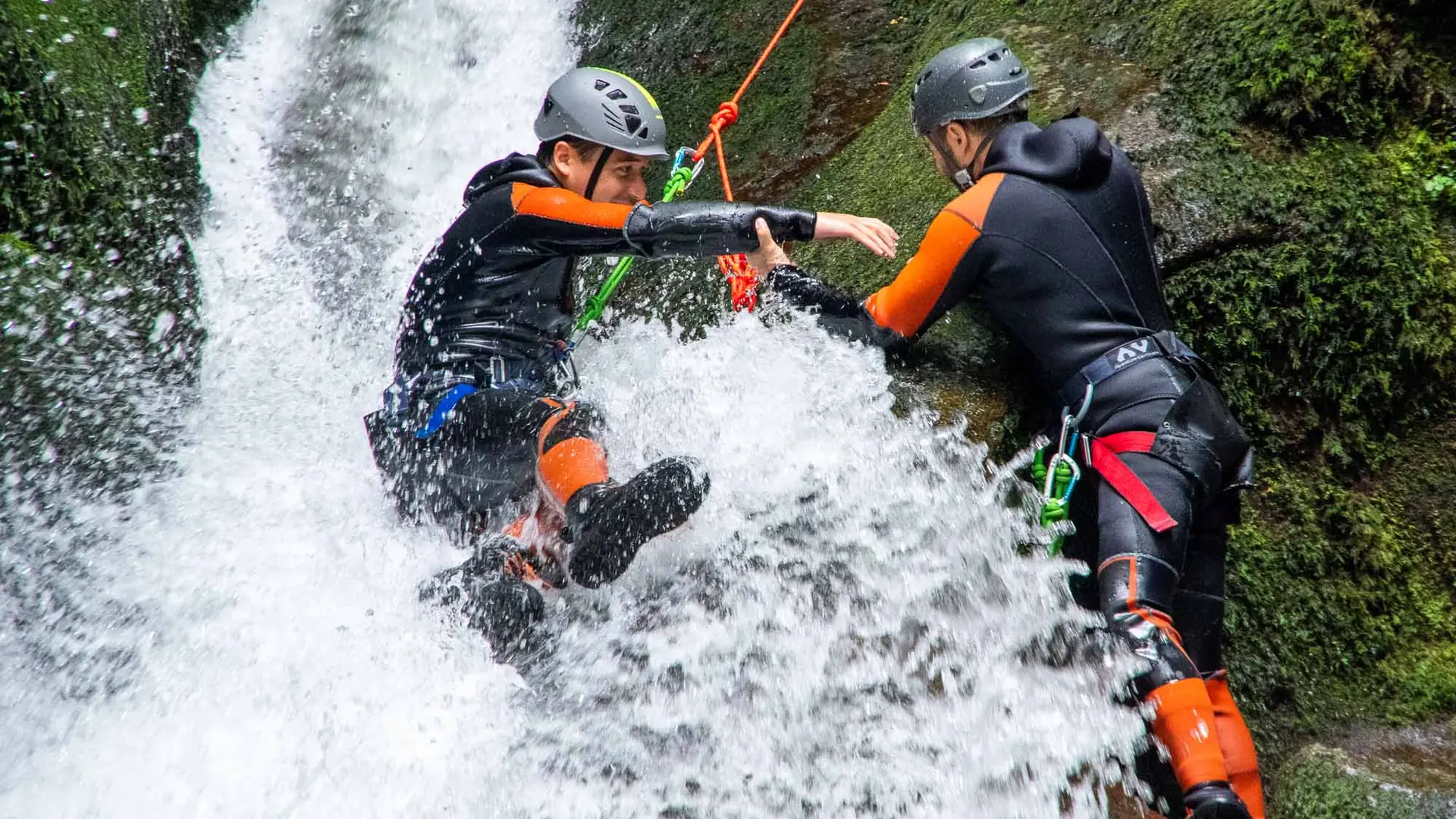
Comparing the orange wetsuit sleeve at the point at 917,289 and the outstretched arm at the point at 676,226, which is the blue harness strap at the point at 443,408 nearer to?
the outstretched arm at the point at 676,226

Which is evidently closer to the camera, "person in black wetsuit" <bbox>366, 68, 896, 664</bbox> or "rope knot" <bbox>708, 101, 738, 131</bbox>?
"person in black wetsuit" <bbox>366, 68, 896, 664</bbox>

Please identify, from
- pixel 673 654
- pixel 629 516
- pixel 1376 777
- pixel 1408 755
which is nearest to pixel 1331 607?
pixel 1408 755

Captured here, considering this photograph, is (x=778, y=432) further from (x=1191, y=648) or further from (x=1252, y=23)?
(x=1252, y=23)

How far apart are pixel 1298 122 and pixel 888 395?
2.00 metres

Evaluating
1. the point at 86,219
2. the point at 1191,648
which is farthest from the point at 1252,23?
the point at 86,219

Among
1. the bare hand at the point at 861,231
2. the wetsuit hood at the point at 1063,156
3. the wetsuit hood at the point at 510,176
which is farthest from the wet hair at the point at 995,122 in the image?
the wetsuit hood at the point at 510,176

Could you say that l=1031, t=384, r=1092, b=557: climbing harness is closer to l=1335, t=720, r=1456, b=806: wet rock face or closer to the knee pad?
the knee pad

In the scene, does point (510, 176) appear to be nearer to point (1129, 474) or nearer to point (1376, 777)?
point (1129, 474)

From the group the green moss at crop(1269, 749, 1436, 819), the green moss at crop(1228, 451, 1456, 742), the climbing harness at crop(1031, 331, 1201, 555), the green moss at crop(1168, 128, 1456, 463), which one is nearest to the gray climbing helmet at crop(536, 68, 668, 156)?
the climbing harness at crop(1031, 331, 1201, 555)

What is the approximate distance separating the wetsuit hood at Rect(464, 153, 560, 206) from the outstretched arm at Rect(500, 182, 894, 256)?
0.12m

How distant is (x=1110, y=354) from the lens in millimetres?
3279

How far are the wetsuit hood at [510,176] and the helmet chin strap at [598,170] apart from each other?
118 millimetres

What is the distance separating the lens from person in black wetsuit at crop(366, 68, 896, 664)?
3.32 metres

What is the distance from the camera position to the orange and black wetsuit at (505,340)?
3.40 meters
